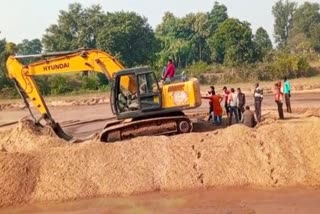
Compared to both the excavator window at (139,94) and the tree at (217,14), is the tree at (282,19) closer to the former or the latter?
the tree at (217,14)

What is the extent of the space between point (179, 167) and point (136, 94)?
14.3 feet

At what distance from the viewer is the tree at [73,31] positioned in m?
60.4

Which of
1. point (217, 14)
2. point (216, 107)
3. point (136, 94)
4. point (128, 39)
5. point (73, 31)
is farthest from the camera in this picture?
point (217, 14)

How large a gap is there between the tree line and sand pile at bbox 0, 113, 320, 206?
116 ft

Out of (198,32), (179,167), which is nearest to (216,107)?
(179,167)

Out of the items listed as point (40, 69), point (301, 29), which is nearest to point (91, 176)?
point (40, 69)

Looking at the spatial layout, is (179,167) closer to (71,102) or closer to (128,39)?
(71,102)

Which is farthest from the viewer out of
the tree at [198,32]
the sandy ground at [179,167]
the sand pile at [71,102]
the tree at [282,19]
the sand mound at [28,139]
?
the tree at [282,19]

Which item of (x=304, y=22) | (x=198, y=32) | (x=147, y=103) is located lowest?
(x=147, y=103)

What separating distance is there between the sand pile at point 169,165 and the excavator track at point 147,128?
9.19 ft

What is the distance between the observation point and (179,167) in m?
11.7

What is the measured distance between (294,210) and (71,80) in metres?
45.4

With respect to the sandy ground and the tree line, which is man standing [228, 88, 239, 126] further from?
the tree line

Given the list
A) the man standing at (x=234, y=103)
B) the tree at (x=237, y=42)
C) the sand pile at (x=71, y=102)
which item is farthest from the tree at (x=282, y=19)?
the man standing at (x=234, y=103)
